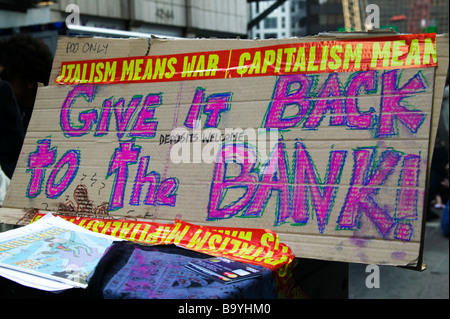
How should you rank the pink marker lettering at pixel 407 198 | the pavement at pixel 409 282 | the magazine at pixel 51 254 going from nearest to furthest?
the magazine at pixel 51 254, the pink marker lettering at pixel 407 198, the pavement at pixel 409 282

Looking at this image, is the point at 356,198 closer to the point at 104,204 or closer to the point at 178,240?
the point at 178,240

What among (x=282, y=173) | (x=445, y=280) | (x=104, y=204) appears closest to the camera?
(x=282, y=173)

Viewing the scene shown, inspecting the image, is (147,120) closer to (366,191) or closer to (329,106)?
(329,106)

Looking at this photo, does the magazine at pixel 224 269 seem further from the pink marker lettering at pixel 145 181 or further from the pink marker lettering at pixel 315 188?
the pink marker lettering at pixel 145 181

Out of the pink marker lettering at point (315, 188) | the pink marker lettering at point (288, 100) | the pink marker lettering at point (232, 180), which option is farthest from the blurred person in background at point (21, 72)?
the pink marker lettering at point (315, 188)

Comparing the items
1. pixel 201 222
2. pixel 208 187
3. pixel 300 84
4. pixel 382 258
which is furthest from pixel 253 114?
pixel 382 258

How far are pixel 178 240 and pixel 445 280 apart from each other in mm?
3438

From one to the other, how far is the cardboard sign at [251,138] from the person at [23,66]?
0.83 metres

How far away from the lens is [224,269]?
126 centimetres

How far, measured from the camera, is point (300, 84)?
1.61 metres

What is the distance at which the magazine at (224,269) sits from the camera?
1.20 meters

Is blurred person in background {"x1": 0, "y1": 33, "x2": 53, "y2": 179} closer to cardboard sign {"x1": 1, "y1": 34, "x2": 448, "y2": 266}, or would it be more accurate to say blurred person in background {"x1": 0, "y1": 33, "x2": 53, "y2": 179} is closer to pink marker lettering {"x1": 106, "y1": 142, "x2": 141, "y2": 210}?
cardboard sign {"x1": 1, "y1": 34, "x2": 448, "y2": 266}

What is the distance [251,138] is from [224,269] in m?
0.52
